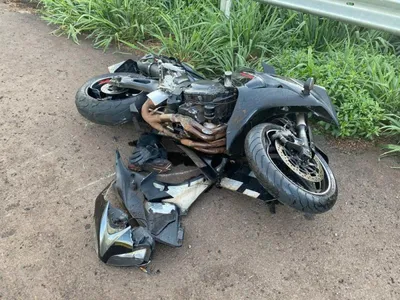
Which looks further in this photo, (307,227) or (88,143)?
(88,143)

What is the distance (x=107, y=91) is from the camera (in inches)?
147

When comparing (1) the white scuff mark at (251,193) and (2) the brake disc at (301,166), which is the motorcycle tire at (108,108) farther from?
(2) the brake disc at (301,166)

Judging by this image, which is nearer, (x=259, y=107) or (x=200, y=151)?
(x=259, y=107)

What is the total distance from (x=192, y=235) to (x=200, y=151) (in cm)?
63

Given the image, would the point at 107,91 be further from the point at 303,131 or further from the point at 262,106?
the point at 303,131

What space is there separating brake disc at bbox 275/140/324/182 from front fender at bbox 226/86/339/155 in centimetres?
24

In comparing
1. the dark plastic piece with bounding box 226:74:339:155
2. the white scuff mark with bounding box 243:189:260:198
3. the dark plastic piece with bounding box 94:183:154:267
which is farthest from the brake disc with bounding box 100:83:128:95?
the white scuff mark with bounding box 243:189:260:198

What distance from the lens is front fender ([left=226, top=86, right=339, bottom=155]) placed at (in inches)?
113

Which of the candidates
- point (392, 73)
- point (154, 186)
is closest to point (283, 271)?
point (154, 186)

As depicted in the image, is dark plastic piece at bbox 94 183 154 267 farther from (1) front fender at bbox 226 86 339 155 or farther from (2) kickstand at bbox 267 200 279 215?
(2) kickstand at bbox 267 200 279 215

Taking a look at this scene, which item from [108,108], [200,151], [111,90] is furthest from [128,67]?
[200,151]

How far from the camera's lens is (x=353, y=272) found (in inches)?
108

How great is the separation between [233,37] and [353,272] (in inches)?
112

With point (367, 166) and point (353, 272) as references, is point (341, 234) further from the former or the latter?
point (367, 166)
